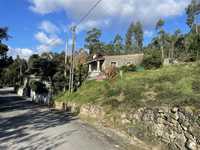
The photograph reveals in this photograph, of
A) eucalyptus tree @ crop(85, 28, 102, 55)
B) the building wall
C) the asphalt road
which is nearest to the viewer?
the asphalt road

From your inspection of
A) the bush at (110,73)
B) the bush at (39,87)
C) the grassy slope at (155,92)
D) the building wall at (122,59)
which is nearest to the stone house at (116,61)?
the building wall at (122,59)

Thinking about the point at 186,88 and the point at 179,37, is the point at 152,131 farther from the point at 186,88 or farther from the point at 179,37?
the point at 179,37

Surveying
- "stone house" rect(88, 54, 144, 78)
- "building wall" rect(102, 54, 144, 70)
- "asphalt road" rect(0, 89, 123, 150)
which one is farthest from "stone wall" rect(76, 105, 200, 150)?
"building wall" rect(102, 54, 144, 70)

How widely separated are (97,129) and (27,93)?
42295 millimetres

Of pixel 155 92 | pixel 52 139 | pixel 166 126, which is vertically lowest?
pixel 52 139

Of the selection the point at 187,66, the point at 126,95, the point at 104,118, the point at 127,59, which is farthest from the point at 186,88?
the point at 127,59

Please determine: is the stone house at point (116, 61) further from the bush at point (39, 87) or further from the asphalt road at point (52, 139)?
the asphalt road at point (52, 139)

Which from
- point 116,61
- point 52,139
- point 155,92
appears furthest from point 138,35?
point 52,139

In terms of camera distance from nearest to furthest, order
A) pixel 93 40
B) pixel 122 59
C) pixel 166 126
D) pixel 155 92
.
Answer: pixel 166 126
pixel 155 92
pixel 122 59
pixel 93 40

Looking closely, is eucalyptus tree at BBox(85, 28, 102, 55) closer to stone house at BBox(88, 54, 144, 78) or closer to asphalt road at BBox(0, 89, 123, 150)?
stone house at BBox(88, 54, 144, 78)

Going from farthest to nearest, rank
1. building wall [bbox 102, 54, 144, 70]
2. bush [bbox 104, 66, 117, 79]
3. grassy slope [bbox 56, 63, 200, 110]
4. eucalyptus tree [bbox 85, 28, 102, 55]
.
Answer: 1. eucalyptus tree [bbox 85, 28, 102, 55]
2. building wall [bbox 102, 54, 144, 70]
3. bush [bbox 104, 66, 117, 79]
4. grassy slope [bbox 56, 63, 200, 110]

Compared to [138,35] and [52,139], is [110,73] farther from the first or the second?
[138,35]

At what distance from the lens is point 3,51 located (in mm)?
29547

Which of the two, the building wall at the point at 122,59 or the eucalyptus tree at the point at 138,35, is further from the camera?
the eucalyptus tree at the point at 138,35
